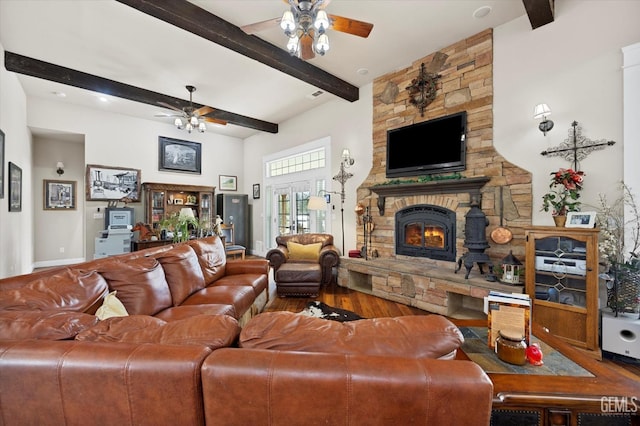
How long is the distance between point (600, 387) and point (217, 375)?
54.6 inches

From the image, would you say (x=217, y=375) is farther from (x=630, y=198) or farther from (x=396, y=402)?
(x=630, y=198)

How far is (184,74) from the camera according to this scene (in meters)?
4.15

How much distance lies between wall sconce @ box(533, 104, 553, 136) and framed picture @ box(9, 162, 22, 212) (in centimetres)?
666

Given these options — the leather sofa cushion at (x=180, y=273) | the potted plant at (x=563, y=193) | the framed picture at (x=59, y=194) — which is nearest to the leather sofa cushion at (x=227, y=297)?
the leather sofa cushion at (x=180, y=273)

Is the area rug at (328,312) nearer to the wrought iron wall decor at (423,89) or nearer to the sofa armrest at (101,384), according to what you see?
the sofa armrest at (101,384)

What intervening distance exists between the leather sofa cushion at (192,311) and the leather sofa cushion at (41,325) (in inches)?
39.6

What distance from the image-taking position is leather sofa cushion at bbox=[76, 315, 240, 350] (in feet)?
2.97

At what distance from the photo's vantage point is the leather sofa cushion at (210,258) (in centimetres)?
295

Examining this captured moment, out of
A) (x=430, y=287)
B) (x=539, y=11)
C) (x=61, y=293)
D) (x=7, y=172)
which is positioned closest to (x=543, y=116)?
(x=539, y=11)

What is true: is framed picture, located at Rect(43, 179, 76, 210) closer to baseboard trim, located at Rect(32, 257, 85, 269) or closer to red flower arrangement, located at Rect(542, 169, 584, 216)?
baseboard trim, located at Rect(32, 257, 85, 269)

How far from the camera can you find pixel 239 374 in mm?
739

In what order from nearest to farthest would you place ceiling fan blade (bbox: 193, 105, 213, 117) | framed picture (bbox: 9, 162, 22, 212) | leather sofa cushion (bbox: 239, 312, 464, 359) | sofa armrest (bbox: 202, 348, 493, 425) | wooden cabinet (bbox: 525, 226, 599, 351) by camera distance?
1. sofa armrest (bbox: 202, 348, 493, 425)
2. leather sofa cushion (bbox: 239, 312, 464, 359)
3. wooden cabinet (bbox: 525, 226, 599, 351)
4. framed picture (bbox: 9, 162, 22, 212)
5. ceiling fan blade (bbox: 193, 105, 213, 117)

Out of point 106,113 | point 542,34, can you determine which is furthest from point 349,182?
point 106,113

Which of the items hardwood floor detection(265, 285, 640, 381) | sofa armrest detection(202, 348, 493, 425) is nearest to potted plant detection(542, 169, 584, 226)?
hardwood floor detection(265, 285, 640, 381)
